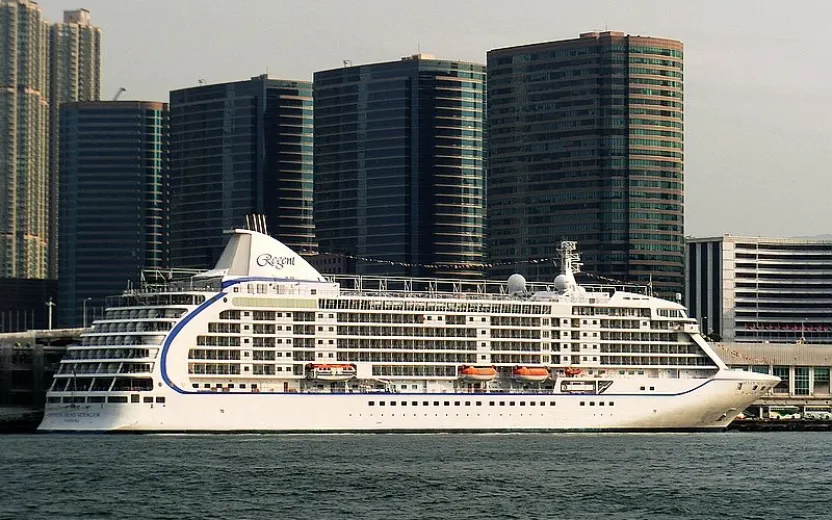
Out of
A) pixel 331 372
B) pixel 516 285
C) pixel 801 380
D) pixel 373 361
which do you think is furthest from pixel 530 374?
pixel 801 380

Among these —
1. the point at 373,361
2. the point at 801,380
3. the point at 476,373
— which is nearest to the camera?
the point at 373,361

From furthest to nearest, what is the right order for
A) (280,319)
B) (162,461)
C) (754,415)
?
(754,415) < (280,319) < (162,461)

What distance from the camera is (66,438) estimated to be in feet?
316

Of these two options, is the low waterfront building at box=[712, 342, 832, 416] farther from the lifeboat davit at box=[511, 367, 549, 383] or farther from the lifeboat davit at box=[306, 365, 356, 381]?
the lifeboat davit at box=[306, 365, 356, 381]

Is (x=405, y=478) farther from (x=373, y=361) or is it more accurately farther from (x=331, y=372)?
(x=373, y=361)

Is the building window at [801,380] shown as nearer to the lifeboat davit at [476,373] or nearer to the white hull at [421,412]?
the white hull at [421,412]

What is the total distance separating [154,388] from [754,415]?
184ft

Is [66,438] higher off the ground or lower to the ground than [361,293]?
lower

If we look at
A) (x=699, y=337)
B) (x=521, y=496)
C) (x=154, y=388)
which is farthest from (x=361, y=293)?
(x=521, y=496)

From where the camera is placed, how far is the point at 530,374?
107 meters

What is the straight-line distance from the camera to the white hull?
97.1m

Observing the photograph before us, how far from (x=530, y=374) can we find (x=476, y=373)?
3.59m

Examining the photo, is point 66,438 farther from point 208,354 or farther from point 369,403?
point 369,403

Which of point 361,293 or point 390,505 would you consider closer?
point 390,505
